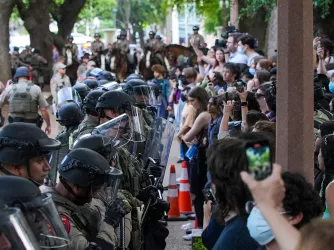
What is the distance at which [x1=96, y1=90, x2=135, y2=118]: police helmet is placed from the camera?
926 cm

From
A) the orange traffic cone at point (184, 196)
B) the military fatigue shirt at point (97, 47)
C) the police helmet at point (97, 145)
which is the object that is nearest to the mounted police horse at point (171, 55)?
the military fatigue shirt at point (97, 47)

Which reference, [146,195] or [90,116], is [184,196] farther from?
[146,195]

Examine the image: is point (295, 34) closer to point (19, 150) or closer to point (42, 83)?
point (19, 150)

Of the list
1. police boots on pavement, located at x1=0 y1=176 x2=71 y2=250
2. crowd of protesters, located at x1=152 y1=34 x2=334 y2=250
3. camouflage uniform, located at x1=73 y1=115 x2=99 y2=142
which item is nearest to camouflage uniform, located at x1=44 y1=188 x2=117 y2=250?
crowd of protesters, located at x1=152 y1=34 x2=334 y2=250

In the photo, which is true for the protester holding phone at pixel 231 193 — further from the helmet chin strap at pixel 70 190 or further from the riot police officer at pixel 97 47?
the riot police officer at pixel 97 47

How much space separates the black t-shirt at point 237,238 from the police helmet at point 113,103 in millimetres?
4811

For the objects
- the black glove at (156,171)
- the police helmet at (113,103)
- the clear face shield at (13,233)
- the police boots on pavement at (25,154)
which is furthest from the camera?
the police helmet at (113,103)

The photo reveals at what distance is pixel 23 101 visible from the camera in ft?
51.2

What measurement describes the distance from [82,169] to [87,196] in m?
0.18

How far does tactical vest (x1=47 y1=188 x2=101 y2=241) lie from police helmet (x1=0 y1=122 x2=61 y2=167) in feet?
1.81

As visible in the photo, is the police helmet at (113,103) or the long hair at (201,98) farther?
the long hair at (201,98)

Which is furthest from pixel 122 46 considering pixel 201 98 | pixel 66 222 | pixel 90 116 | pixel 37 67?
pixel 66 222

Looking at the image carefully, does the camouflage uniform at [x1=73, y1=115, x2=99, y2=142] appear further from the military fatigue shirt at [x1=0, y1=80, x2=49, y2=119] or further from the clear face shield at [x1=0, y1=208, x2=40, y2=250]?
the military fatigue shirt at [x1=0, y1=80, x2=49, y2=119]

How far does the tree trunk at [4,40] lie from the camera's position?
3073cm
